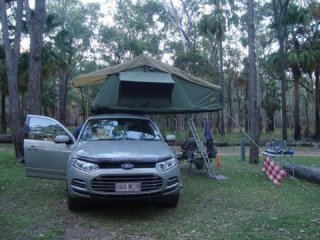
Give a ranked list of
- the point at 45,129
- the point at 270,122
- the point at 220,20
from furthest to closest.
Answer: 1. the point at 270,122
2. the point at 220,20
3. the point at 45,129

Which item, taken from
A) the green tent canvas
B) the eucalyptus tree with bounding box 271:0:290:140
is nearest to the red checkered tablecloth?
the green tent canvas

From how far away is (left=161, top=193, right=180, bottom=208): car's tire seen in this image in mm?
6922

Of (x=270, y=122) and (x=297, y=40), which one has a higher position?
(x=297, y=40)

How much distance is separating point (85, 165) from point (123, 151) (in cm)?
64

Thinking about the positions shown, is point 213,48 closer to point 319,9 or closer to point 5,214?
point 319,9

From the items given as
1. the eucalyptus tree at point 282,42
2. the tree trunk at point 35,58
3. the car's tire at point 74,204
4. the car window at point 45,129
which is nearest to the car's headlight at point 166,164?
the car's tire at point 74,204

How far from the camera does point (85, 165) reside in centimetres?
656

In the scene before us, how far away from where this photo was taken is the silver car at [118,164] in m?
6.43

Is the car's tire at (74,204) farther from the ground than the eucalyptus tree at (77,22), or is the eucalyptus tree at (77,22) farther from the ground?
the eucalyptus tree at (77,22)

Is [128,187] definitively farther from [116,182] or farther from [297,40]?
[297,40]

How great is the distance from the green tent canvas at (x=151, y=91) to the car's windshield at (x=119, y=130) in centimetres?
173

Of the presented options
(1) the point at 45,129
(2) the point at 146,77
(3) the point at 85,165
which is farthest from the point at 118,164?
(2) the point at 146,77

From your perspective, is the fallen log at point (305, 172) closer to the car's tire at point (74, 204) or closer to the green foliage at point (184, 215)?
the green foliage at point (184, 215)

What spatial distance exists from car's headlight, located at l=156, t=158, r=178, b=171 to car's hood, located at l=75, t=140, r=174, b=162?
0.21 feet
